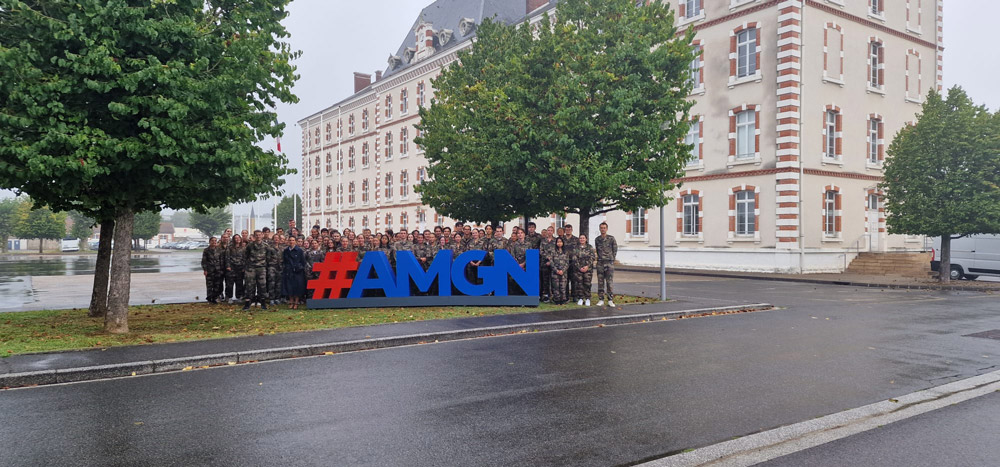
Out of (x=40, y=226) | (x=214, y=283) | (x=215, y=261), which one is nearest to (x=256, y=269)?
(x=215, y=261)

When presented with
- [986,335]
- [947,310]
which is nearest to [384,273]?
[986,335]

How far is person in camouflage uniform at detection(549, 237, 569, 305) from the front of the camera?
1548 centimetres

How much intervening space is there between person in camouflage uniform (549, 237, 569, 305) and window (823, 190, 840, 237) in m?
19.9

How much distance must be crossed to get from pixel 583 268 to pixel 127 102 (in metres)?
9.72

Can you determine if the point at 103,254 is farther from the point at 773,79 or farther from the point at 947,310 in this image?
the point at 773,79

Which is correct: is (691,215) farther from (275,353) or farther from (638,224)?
(275,353)

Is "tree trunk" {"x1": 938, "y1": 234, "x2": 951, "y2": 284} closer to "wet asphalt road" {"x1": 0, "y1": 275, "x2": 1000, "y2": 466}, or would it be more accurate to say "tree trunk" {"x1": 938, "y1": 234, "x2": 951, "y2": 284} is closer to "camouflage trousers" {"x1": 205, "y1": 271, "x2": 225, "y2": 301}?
"wet asphalt road" {"x1": 0, "y1": 275, "x2": 1000, "y2": 466}

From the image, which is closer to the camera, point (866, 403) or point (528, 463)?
point (528, 463)

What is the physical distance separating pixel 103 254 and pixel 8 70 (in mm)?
5102

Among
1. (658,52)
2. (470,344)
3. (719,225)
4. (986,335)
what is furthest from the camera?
(719,225)

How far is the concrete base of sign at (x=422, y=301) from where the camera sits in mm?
14773

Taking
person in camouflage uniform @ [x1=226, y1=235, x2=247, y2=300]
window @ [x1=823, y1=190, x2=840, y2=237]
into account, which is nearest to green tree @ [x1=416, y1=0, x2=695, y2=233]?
person in camouflage uniform @ [x1=226, y1=235, x2=247, y2=300]

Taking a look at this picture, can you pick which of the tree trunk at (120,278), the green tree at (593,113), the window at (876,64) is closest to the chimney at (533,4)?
the window at (876,64)

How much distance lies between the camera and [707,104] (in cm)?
3278
